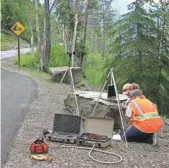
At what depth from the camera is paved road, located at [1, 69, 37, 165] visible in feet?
24.6

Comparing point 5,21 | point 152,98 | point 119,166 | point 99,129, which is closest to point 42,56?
point 152,98

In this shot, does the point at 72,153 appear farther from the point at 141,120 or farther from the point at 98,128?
the point at 141,120

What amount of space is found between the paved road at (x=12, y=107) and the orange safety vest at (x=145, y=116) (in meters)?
2.64

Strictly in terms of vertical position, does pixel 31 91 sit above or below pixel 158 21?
below

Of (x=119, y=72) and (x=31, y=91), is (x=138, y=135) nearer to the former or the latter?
(x=31, y=91)

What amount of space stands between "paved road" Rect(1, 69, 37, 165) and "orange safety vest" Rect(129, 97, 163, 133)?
2.64 metres

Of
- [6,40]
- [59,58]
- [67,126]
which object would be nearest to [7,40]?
[6,40]

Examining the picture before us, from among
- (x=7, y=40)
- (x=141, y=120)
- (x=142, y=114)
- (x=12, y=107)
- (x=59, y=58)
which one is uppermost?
(x=7, y=40)

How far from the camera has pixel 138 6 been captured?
53.7 feet

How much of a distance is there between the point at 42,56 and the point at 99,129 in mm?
17132

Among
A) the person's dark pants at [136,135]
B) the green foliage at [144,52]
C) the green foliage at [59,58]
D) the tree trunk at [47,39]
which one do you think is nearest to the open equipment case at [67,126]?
the person's dark pants at [136,135]

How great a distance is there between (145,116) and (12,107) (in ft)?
14.1

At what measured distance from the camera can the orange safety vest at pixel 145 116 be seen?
840 centimetres

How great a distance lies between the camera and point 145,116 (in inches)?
330
